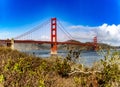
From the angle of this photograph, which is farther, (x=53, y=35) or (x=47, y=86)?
(x=53, y=35)

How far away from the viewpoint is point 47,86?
19.8ft

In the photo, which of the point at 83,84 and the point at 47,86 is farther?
the point at 83,84

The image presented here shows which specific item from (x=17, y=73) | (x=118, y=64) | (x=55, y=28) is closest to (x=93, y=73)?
(x=118, y=64)

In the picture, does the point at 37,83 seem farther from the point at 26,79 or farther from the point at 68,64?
the point at 68,64

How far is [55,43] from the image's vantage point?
41375mm

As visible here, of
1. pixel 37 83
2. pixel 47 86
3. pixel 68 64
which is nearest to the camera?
pixel 37 83

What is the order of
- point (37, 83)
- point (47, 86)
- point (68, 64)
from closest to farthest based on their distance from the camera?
point (37, 83)
point (47, 86)
point (68, 64)

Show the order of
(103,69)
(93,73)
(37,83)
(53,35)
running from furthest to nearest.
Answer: (53,35) < (103,69) < (93,73) < (37,83)

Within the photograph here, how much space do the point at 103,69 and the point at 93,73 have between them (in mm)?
546

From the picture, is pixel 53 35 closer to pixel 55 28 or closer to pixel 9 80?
pixel 55 28

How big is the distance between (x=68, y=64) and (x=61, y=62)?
0.28 metres

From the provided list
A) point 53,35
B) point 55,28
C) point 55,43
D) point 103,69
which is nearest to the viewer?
point 103,69

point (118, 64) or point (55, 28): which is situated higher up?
point (55, 28)

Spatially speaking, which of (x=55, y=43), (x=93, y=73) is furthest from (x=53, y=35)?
(x=93, y=73)
